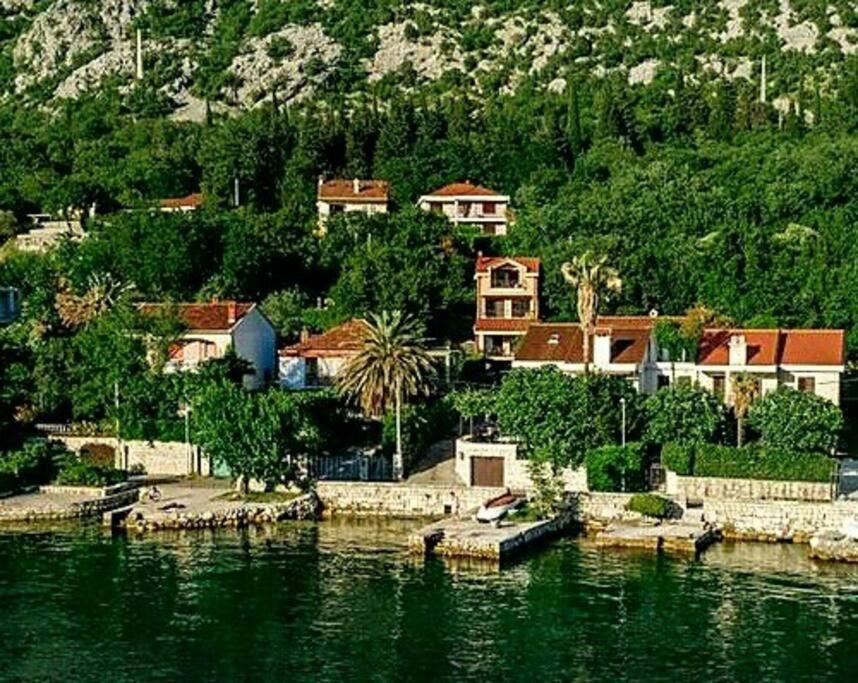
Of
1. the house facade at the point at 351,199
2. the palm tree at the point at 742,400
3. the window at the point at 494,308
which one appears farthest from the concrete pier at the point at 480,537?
the house facade at the point at 351,199

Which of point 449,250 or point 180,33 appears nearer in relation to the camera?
point 449,250

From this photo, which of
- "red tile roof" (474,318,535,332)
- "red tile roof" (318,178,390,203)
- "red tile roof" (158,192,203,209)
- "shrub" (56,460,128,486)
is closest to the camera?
"shrub" (56,460,128,486)

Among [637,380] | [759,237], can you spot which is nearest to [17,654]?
[637,380]

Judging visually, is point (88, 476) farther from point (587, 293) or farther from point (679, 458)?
point (679, 458)

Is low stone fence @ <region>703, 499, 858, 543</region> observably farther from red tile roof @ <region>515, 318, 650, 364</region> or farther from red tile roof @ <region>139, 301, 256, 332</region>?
red tile roof @ <region>139, 301, 256, 332</region>

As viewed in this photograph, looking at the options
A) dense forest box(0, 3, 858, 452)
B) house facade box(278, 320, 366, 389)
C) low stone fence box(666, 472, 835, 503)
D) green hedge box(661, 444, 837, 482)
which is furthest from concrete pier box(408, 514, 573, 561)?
house facade box(278, 320, 366, 389)

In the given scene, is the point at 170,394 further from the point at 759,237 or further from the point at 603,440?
the point at 759,237

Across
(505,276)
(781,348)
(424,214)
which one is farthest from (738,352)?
(424,214)
